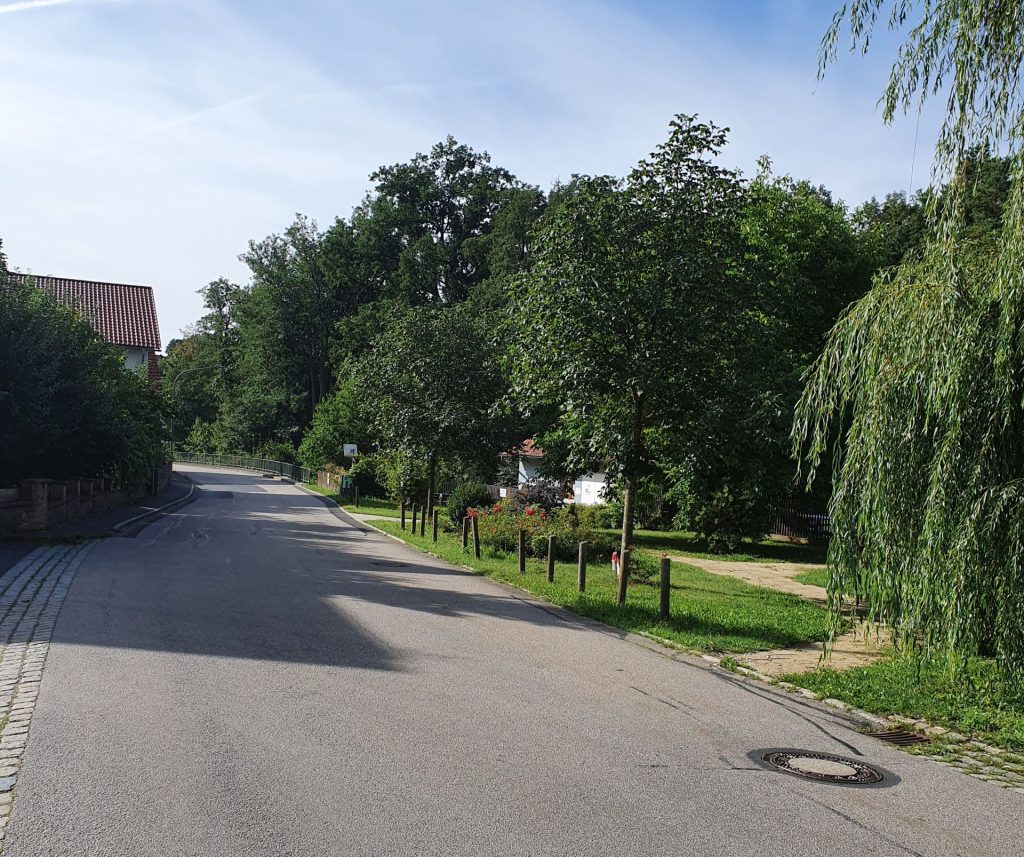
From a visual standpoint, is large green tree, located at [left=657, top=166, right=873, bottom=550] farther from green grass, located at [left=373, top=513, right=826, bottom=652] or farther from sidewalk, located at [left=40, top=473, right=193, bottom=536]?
sidewalk, located at [left=40, top=473, right=193, bottom=536]

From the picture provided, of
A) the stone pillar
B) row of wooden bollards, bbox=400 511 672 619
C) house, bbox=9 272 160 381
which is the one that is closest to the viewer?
row of wooden bollards, bbox=400 511 672 619

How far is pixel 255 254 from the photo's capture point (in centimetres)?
8181

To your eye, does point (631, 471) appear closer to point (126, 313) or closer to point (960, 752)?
point (960, 752)

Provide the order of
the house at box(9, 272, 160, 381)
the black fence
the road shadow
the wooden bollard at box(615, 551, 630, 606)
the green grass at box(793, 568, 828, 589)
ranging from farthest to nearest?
the house at box(9, 272, 160, 381) < the black fence < the green grass at box(793, 568, 828, 589) < the wooden bollard at box(615, 551, 630, 606) < the road shadow

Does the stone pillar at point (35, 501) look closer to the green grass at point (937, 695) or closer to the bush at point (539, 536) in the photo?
the bush at point (539, 536)

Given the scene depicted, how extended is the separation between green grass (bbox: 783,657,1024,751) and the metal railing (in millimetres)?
60719

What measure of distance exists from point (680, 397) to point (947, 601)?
24.2 feet

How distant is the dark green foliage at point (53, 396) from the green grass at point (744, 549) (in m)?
15.9

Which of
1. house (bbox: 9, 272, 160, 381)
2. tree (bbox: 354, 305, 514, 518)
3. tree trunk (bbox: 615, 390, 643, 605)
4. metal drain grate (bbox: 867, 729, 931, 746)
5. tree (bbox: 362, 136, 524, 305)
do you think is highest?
tree (bbox: 362, 136, 524, 305)

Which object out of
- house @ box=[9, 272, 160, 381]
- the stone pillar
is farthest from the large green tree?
house @ box=[9, 272, 160, 381]

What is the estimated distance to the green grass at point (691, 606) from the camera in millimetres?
12203

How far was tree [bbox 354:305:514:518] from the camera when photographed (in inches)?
1014

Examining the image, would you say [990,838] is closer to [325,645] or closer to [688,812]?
[688,812]

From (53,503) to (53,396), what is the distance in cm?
263
